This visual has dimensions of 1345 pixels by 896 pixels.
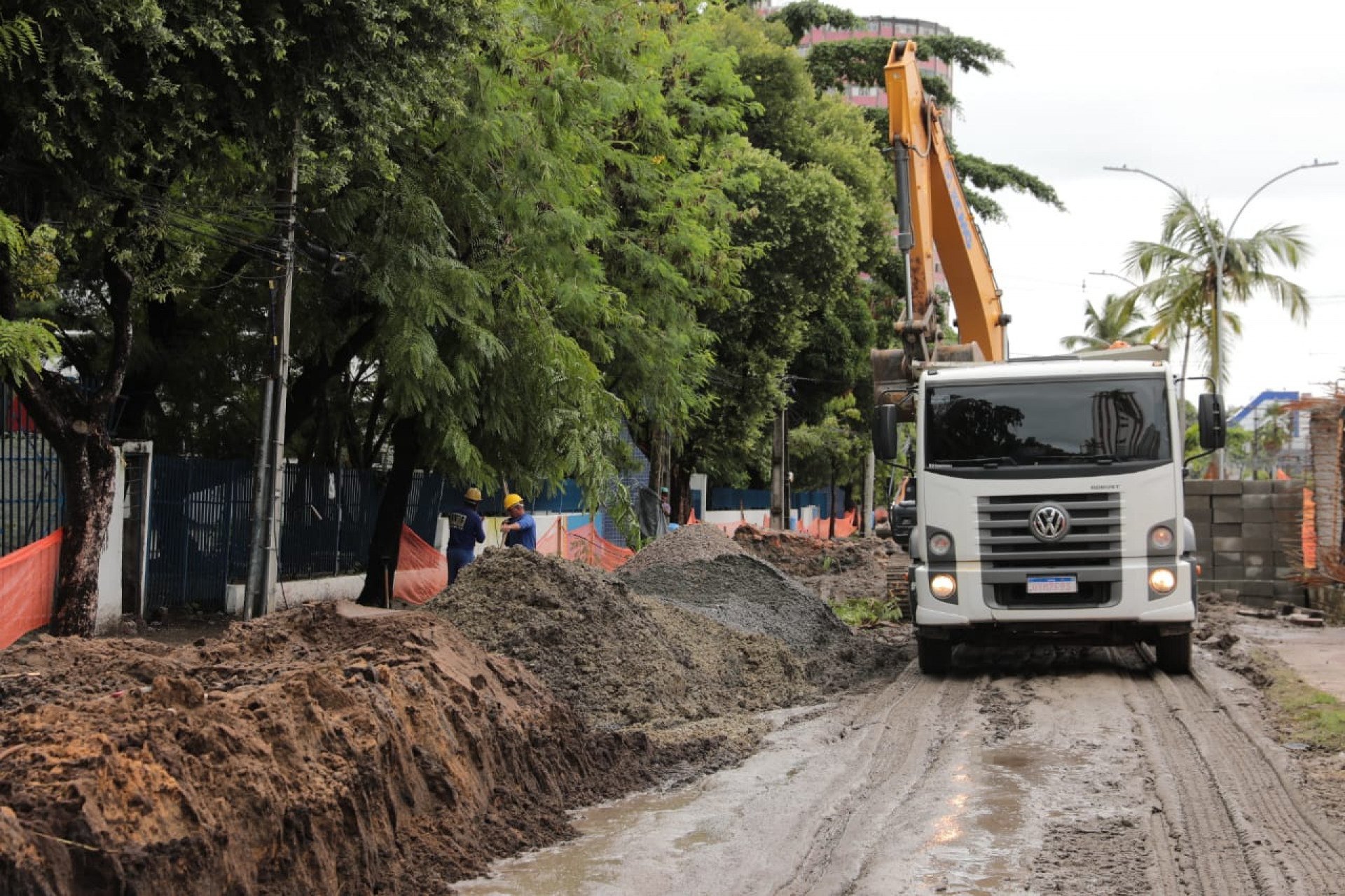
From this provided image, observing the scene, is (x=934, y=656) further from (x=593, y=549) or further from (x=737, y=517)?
(x=737, y=517)

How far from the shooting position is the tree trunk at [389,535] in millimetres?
19422

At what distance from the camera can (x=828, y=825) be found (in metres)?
7.54

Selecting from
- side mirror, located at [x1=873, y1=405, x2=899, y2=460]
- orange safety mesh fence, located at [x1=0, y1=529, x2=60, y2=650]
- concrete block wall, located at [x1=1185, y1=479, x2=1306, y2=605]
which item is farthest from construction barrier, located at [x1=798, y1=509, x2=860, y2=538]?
orange safety mesh fence, located at [x1=0, y1=529, x2=60, y2=650]

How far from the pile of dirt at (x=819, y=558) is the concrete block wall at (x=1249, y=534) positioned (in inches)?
270

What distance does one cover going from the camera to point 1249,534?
2211cm

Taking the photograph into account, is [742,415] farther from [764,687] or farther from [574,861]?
[574,861]

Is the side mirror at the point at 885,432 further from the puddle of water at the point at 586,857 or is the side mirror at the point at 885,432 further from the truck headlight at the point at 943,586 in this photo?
the puddle of water at the point at 586,857

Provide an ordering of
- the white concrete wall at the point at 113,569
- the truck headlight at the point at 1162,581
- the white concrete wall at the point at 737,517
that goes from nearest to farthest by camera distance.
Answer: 1. the truck headlight at the point at 1162,581
2. the white concrete wall at the point at 113,569
3. the white concrete wall at the point at 737,517

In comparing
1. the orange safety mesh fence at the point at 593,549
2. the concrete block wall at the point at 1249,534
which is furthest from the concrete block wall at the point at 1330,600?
the orange safety mesh fence at the point at 593,549

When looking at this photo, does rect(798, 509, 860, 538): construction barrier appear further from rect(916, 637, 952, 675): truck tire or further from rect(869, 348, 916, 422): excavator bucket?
rect(916, 637, 952, 675): truck tire

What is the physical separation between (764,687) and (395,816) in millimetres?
6425

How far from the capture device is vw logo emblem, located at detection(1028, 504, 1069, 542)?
12.4 metres

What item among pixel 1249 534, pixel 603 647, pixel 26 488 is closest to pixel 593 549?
pixel 1249 534

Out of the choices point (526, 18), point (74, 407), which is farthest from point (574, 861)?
point (526, 18)
